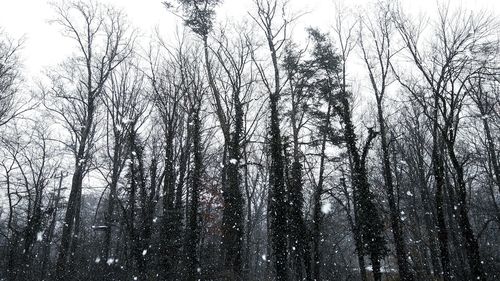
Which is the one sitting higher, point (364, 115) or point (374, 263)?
point (364, 115)

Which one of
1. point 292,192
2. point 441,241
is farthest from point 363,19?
point 441,241

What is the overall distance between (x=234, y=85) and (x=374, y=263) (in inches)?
395

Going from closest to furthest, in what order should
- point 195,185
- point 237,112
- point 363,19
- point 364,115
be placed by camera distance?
point 195,185 < point 237,112 < point 363,19 < point 364,115

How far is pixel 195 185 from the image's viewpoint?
1516cm

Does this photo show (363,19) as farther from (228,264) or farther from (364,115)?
(228,264)

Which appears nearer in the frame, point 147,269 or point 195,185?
point 147,269

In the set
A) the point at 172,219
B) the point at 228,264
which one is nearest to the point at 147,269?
the point at 172,219

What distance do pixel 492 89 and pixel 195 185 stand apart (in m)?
15.1

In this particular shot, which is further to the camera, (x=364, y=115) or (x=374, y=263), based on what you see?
(x=364, y=115)

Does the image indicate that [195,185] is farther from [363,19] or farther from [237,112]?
[363,19]

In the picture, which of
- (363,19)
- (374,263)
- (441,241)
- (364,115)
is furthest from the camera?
(364,115)

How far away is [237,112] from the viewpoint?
16.2 m

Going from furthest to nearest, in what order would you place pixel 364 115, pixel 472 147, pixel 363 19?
1. pixel 364 115
2. pixel 472 147
3. pixel 363 19

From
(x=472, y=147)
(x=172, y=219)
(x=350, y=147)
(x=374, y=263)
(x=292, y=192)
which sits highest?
(x=472, y=147)
